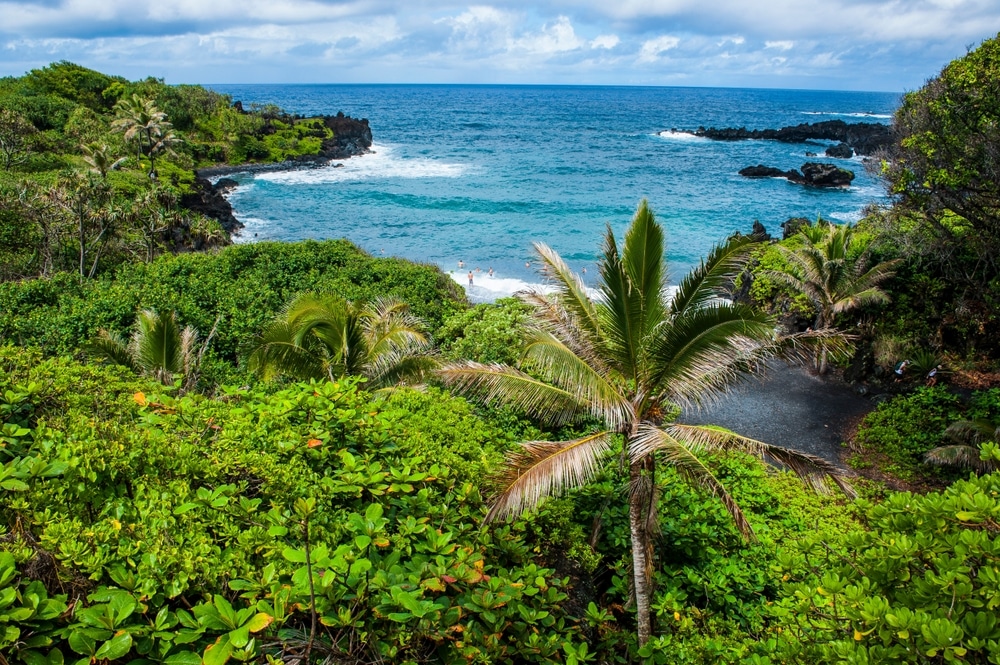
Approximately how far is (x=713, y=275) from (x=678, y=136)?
97358mm

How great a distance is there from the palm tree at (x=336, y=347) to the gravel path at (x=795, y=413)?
30.1 ft

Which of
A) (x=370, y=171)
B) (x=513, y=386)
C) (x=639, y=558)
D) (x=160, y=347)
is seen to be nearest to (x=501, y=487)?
(x=513, y=386)

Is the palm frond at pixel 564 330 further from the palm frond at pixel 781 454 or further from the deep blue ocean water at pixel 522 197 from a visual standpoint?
the deep blue ocean water at pixel 522 197

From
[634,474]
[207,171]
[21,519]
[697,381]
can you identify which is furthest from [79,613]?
[207,171]

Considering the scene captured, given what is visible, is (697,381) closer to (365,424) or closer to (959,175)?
(365,424)

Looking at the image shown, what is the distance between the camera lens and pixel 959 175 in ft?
45.6

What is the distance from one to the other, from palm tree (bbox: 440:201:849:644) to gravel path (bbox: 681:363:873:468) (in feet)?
30.4

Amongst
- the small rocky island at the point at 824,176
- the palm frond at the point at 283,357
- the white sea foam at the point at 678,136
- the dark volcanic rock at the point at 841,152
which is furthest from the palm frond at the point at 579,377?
the white sea foam at the point at 678,136

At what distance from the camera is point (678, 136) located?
310ft

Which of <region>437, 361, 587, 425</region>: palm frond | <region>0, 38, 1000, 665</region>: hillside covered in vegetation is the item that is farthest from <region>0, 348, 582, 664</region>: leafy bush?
<region>437, 361, 587, 425</region>: palm frond

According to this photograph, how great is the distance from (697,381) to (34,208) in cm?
2752

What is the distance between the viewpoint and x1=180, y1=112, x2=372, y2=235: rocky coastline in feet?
135

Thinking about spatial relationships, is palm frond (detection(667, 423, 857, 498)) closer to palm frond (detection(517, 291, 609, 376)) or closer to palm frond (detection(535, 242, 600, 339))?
palm frond (detection(517, 291, 609, 376))

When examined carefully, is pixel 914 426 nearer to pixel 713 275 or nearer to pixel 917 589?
pixel 713 275
